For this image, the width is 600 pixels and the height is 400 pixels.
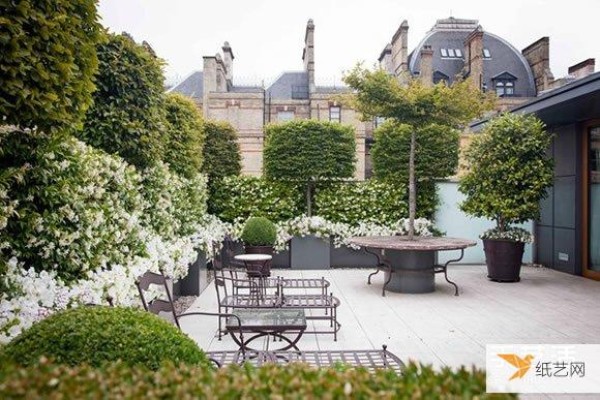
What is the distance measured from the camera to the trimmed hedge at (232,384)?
150cm

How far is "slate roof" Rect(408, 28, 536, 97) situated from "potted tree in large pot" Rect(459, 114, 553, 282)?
21.0 m

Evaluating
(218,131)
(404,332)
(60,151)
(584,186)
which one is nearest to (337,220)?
(218,131)

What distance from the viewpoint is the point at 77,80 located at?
3.20 m

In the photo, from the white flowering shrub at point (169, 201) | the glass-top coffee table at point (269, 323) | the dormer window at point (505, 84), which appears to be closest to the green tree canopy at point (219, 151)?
the white flowering shrub at point (169, 201)

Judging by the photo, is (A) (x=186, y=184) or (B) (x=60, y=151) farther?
(A) (x=186, y=184)

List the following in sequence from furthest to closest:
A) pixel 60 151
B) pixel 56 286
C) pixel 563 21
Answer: pixel 563 21
pixel 60 151
pixel 56 286

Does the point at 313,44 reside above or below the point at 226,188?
above

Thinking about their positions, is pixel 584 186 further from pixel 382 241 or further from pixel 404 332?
pixel 404 332

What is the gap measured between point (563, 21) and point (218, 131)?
716 centimetres

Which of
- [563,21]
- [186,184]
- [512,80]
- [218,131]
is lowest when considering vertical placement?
[186,184]

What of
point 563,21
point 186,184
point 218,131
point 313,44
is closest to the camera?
point 186,184

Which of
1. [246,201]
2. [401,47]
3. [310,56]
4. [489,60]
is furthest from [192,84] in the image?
[246,201]

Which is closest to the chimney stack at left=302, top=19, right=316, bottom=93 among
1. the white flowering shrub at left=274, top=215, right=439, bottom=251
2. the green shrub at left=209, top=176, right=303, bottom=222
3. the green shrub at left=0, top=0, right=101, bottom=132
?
the green shrub at left=209, top=176, right=303, bottom=222

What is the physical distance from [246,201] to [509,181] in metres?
5.32
